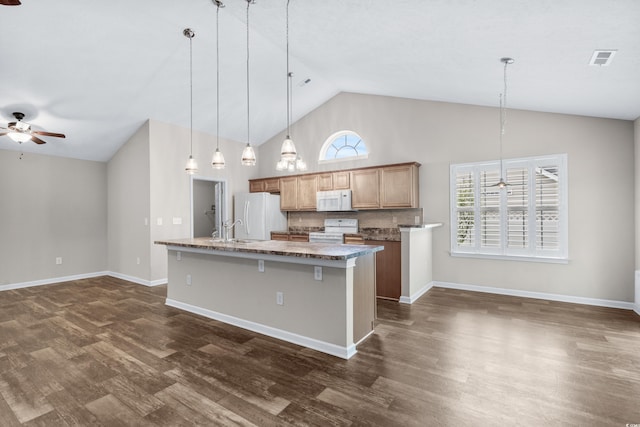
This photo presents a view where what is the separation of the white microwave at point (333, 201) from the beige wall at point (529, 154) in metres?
0.76

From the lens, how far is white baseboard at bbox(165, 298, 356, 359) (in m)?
Result: 2.78

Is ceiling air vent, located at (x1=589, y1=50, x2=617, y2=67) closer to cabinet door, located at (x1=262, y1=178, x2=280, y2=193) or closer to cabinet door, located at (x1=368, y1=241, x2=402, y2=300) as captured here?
cabinet door, located at (x1=368, y1=241, x2=402, y2=300)

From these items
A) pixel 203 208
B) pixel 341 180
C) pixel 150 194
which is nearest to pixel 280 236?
pixel 341 180

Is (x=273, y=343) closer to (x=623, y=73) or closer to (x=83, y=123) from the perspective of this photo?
(x=623, y=73)

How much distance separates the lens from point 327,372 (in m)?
2.48

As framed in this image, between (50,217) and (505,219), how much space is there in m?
7.92

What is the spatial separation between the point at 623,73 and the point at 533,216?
2.30 m

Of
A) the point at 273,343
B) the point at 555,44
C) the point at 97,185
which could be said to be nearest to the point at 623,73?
the point at 555,44

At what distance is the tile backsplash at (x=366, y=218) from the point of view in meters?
5.59

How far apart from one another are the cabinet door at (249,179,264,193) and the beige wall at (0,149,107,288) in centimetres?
299

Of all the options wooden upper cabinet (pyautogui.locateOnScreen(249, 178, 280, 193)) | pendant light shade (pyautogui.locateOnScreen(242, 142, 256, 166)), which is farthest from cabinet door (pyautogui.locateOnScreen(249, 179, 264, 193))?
pendant light shade (pyautogui.locateOnScreen(242, 142, 256, 166))

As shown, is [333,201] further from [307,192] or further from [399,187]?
[399,187]

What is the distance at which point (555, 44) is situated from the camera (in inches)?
100

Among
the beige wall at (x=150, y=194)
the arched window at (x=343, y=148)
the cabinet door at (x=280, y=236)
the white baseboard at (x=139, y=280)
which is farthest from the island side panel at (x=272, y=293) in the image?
the arched window at (x=343, y=148)
